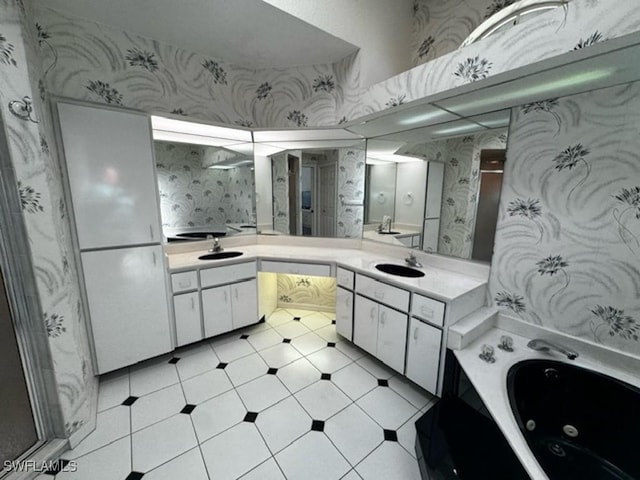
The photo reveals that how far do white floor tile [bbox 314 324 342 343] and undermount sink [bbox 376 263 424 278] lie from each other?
889 mm

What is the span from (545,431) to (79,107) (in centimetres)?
342

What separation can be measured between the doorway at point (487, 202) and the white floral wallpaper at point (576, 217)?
0.05 metres

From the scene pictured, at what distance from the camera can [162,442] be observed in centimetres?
149

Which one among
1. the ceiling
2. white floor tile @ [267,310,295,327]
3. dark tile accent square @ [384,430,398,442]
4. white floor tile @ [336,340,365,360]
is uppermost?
the ceiling

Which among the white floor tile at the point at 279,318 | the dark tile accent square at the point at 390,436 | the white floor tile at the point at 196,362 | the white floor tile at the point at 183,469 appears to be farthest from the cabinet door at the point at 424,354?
the white floor tile at the point at 196,362

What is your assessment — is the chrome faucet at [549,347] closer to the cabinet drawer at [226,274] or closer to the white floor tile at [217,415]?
the white floor tile at [217,415]

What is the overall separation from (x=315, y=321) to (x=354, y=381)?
0.99 meters

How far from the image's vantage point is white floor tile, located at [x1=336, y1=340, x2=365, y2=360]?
231 centimetres

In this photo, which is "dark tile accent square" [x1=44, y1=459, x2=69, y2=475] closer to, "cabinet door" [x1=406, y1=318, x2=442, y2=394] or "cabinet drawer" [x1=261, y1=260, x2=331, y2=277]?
"cabinet drawer" [x1=261, y1=260, x2=331, y2=277]

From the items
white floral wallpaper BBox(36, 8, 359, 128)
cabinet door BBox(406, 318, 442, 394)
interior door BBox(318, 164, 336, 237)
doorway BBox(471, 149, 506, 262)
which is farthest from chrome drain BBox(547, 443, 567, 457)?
white floral wallpaper BBox(36, 8, 359, 128)

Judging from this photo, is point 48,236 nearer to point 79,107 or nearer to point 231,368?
point 79,107

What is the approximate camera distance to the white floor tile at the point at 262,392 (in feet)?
5.80

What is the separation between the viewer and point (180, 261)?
91.0 inches

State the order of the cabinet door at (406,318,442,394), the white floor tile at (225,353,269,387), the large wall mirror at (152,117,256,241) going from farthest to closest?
the large wall mirror at (152,117,256,241) → the white floor tile at (225,353,269,387) → the cabinet door at (406,318,442,394)
